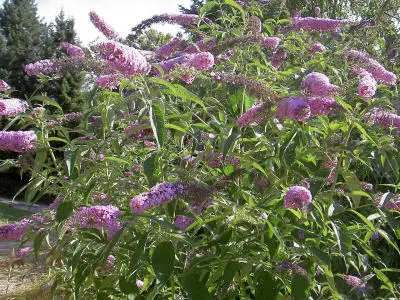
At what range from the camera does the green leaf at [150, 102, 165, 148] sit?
138 cm

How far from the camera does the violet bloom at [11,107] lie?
1.92 meters

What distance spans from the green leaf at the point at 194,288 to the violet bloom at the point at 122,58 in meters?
0.64

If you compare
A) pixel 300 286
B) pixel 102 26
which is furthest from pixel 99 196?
pixel 300 286

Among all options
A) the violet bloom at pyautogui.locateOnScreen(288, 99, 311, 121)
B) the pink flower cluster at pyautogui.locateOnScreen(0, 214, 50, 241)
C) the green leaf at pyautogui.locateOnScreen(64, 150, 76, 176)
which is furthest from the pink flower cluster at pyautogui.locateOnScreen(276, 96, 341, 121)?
the pink flower cluster at pyautogui.locateOnScreen(0, 214, 50, 241)

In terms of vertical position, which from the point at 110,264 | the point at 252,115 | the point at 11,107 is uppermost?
the point at 11,107

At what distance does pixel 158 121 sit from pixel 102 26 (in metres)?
0.92

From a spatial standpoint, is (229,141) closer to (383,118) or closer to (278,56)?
(383,118)

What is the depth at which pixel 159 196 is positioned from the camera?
52.9 inches

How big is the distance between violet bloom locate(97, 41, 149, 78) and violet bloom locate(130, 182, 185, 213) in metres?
0.39

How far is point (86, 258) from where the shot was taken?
6.52 feet

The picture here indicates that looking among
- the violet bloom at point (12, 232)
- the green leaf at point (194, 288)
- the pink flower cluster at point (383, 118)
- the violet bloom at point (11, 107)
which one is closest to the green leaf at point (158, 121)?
the green leaf at point (194, 288)

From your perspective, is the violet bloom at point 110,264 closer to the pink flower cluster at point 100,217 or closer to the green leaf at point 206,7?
the pink flower cluster at point 100,217

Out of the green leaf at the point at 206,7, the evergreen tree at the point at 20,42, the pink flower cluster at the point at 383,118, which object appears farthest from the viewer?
the evergreen tree at the point at 20,42

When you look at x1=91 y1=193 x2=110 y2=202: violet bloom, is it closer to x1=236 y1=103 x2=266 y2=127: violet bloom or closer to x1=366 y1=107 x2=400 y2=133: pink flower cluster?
x1=236 y1=103 x2=266 y2=127: violet bloom
